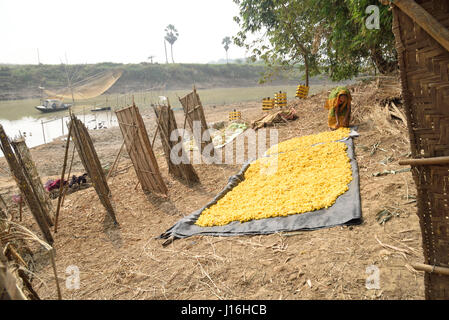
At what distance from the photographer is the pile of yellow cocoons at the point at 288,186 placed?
4.41m

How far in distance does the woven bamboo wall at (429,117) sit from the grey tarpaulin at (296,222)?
1.67 metres

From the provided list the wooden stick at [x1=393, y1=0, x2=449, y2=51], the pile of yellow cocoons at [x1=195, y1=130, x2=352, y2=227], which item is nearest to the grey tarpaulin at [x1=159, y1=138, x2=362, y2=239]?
the pile of yellow cocoons at [x1=195, y1=130, x2=352, y2=227]

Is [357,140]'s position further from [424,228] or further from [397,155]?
[424,228]

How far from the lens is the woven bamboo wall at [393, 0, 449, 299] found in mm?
1725

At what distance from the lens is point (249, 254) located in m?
3.53

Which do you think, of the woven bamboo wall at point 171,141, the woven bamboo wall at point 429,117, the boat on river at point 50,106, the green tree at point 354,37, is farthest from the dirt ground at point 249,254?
the boat on river at point 50,106

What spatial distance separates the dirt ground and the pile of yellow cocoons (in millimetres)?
443

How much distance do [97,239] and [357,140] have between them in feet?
20.1

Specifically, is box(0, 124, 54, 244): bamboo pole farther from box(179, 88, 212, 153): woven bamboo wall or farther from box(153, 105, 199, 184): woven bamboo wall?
box(179, 88, 212, 153): woven bamboo wall

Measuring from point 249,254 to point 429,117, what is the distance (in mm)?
2478

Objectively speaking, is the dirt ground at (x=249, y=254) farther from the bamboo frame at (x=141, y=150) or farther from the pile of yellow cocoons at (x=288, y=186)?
the bamboo frame at (x=141, y=150)

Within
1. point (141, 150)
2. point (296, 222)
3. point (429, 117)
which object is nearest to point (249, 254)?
point (296, 222)

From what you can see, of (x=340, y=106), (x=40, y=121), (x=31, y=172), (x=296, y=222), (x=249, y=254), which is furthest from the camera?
(x=40, y=121)

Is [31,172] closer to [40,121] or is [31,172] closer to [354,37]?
[354,37]
